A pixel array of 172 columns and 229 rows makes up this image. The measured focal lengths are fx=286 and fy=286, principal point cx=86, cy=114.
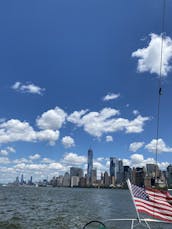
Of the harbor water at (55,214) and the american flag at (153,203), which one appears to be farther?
the harbor water at (55,214)

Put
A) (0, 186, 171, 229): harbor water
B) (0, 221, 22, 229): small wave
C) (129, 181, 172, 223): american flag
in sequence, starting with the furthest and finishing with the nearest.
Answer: (0, 186, 171, 229): harbor water, (0, 221, 22, 229): small wave, (129, 181, 172, 223): american flag

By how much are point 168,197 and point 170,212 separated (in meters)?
0.63

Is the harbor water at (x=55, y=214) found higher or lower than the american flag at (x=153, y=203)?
lower

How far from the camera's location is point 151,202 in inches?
437

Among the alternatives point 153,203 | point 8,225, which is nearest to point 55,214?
point 8,225

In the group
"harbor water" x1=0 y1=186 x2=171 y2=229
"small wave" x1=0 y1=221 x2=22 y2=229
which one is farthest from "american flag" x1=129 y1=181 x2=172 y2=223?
"small wave" x1=0 y1=221 x2=22 y2=229

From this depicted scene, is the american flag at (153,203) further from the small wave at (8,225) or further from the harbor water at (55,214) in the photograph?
the small wave at (8,225)

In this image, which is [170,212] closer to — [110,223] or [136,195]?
[136,195]

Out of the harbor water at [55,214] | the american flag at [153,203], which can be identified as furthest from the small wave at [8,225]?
the american flag at [153,203]

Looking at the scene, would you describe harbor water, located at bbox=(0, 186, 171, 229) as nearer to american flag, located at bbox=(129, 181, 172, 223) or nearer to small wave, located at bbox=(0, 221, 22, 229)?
small wave, located at bbox=(0, 221, 22, 229)

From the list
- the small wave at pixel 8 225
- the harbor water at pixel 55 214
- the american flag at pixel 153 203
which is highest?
the american flag at pixel 153 203

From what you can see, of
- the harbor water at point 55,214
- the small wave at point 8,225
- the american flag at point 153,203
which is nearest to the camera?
the american flag at point 153,203

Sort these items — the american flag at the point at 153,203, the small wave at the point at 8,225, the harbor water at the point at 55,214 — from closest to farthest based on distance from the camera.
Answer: the american flag at the point at 153,203
the small wave at the point at 8,225
the harbor water at the point at 55,214

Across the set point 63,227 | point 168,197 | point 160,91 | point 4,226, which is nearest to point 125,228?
point 63,227
